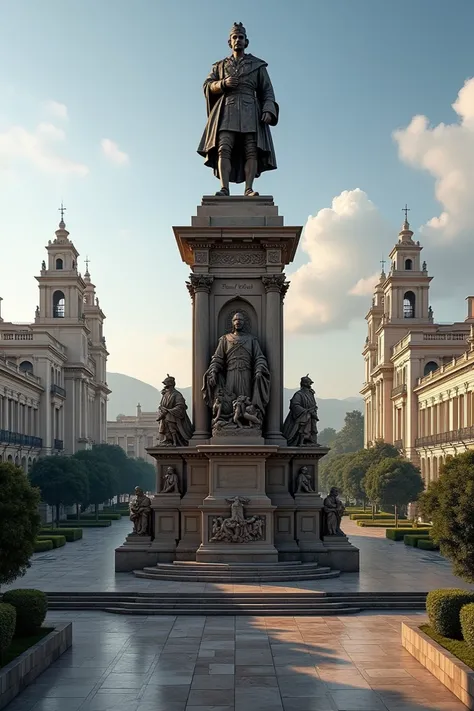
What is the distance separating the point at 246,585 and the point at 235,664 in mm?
6876

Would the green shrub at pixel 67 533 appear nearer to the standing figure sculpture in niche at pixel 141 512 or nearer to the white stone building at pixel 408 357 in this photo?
the standing figure sculpture in niche at pixel 141 512

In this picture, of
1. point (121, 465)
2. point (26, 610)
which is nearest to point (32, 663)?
point (26, 610)

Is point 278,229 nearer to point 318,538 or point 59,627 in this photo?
point 318,538

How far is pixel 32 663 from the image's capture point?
570 inches

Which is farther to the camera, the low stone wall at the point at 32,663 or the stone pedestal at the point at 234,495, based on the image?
the stone pedestal at the point at 234,495

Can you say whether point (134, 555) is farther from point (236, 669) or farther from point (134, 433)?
point (134, 433)

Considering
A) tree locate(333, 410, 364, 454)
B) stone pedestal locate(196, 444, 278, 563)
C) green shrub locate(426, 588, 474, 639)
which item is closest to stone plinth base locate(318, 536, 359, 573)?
stone pedestal locate(196, 444, 278, 563)

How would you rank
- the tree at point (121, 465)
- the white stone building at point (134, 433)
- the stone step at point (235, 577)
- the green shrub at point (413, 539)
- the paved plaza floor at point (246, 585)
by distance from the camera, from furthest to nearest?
the white stone building at point (134, 433)
the tree at point (121, 465)
the green shrub at point (413, 539)
the stone step at point (235, 577)
the paved plaza floor at point (246, 585)

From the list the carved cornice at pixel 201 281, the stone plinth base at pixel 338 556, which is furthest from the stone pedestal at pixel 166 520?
the carved cornice at pixel 201 281

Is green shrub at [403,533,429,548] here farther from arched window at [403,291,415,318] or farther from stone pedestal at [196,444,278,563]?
arched window at [403,291,415,318]

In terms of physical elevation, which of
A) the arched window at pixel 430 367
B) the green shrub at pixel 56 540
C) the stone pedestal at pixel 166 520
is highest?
the arched window at pixel 430 367

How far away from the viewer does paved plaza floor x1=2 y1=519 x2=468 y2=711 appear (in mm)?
13336

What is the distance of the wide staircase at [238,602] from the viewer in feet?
67.0

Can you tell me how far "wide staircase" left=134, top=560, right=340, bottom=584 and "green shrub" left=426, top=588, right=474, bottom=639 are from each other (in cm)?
759
